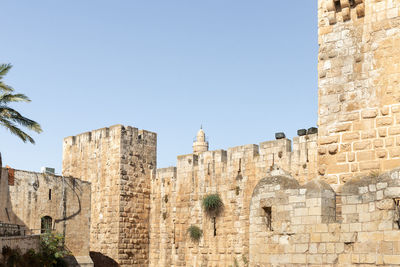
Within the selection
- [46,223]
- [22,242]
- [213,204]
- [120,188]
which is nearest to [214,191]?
[213,204]

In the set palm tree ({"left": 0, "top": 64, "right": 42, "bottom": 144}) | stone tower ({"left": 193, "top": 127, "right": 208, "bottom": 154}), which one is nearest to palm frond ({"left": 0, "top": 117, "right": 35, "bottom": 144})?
palm tree ({"left": 0, "top": 64, "right": 42, "bottom": 144})

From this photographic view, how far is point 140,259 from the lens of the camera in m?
24.6

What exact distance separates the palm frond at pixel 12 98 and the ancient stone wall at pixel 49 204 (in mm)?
Result: 3297

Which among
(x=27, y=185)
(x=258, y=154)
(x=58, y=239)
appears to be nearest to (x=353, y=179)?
(x=258, y=154)

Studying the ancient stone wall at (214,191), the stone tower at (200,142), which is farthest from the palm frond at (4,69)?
the stone tower at (200,142)

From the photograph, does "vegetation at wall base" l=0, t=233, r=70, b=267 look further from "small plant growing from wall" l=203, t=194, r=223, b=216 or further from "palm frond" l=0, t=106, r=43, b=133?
"small plant growing from wall" l=203, t=194, r=223, b=216

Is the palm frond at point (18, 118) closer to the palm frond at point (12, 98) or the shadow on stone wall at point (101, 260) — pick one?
the palm frond at point (12, 98)

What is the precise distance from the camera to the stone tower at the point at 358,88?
788cm

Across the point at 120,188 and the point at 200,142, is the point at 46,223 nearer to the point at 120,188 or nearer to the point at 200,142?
the point at 120,188

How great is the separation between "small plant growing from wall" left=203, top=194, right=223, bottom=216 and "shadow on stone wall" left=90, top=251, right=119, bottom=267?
431 centimetres

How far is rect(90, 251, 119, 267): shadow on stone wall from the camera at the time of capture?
2383 cm

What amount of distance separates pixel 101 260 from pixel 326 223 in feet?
58.9

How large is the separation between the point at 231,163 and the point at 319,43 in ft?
43.6

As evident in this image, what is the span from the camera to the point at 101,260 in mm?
24234
